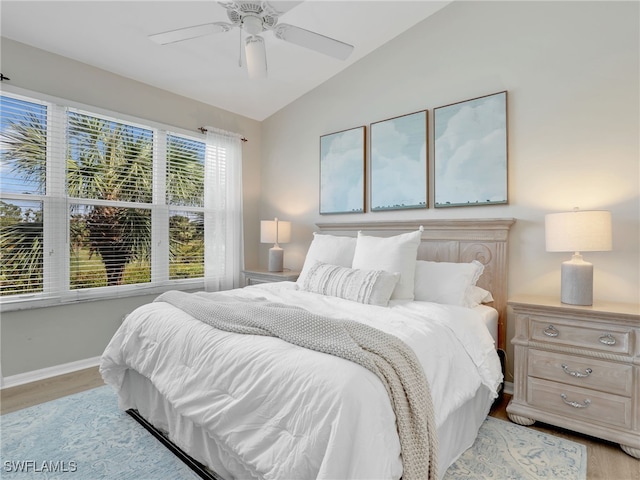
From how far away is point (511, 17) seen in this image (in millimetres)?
2609

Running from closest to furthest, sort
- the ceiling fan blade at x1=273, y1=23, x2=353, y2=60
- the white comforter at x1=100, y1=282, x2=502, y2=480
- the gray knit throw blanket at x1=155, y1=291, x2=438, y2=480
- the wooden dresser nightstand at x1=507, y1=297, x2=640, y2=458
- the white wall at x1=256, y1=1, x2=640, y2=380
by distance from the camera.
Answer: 1. the white comforter at x1=100, y1=282, x2=502, y2=480
2. the gray knit throw blanket at x1=155, y1=291, x2=438, y2=480
3. the wooden dresser nightstand at x1=507, y1=297, x2=640, y2=458
4. the ceiling fan blade at x1=273, y1=23, x2=353, y2=60
5. the white wall at x1=256, y1=1, x2=640, y2=380

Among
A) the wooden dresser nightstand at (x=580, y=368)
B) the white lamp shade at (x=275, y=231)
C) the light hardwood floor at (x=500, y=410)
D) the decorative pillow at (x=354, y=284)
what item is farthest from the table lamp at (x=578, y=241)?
the white lamp shade at (x=275, y=231)

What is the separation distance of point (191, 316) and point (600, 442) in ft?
8.02

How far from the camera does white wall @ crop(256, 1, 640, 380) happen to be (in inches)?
86.9

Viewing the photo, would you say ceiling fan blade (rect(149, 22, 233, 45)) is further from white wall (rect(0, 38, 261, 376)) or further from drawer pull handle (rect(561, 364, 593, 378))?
drawer pull handle (rect(561, 364, 593, 378))

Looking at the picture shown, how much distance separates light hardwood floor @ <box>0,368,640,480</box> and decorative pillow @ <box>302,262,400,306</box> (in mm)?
1107

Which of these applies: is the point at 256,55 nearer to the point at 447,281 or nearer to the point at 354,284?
the point at 354,284

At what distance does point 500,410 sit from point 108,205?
3.66 metres

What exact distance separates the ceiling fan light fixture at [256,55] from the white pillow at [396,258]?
150cm

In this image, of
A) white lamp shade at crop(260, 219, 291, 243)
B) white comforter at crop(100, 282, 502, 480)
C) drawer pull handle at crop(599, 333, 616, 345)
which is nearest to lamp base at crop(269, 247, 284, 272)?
white lamp shade at crop(260, 219, 291, 243)

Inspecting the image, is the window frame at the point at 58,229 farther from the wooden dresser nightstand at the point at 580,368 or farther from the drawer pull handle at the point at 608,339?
the drawer pull handle at the point at 608,339

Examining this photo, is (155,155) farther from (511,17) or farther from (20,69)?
(511,17)

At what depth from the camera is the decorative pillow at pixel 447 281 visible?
2.31 metres

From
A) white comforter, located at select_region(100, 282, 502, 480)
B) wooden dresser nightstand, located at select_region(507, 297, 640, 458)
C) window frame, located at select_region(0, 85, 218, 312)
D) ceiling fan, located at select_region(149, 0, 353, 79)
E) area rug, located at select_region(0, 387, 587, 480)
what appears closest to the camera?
white comforter, located at select_region(100, 282, 502, 480)
